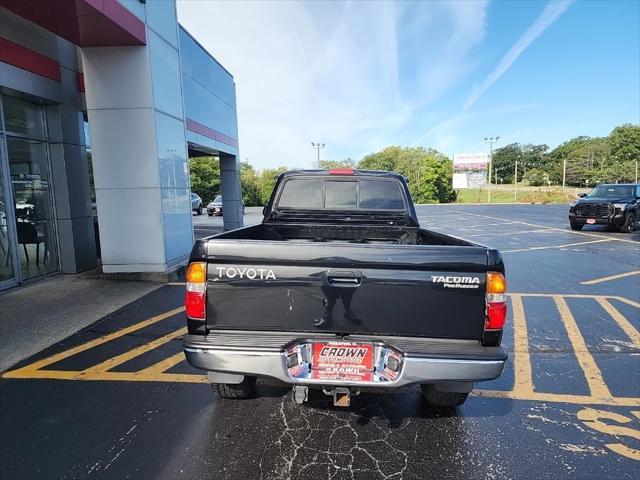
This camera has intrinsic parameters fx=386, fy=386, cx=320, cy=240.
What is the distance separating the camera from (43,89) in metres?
7.49

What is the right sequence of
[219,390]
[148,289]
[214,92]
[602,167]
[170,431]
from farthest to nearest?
[602,167]
[214,92]
[148,289]
[219,390]
[170,431]

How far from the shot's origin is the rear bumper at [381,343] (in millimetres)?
2381

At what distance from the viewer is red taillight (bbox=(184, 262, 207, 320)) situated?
2.51 m

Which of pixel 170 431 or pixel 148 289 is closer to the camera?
pixel 170 431

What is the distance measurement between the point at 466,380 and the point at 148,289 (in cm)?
621

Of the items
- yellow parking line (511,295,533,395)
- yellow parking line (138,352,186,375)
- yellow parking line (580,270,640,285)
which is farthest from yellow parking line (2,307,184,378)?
yellow parking line (580,270,640,285)

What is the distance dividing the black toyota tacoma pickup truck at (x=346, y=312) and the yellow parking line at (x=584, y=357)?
1.86 meters

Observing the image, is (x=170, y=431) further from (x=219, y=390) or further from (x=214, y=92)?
(x=214, y=92)

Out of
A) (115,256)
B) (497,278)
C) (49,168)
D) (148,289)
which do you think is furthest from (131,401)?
(49,168)

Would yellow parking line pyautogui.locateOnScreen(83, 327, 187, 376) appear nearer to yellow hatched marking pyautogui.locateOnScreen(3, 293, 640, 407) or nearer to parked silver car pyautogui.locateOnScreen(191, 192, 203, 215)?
yellow hatched marking pyautogui.locateOnScreen(3, 293, 640, 407)

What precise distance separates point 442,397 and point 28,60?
347 inches

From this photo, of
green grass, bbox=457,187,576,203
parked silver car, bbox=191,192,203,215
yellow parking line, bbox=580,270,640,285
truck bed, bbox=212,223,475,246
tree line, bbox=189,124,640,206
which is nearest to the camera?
truck bed, bbox=212,223,475,246

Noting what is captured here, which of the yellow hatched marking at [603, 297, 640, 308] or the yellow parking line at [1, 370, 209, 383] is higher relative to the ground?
the yellow parking line at [1, 370, 209, 383]

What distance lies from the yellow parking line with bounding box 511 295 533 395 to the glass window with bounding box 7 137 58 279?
8.42m
